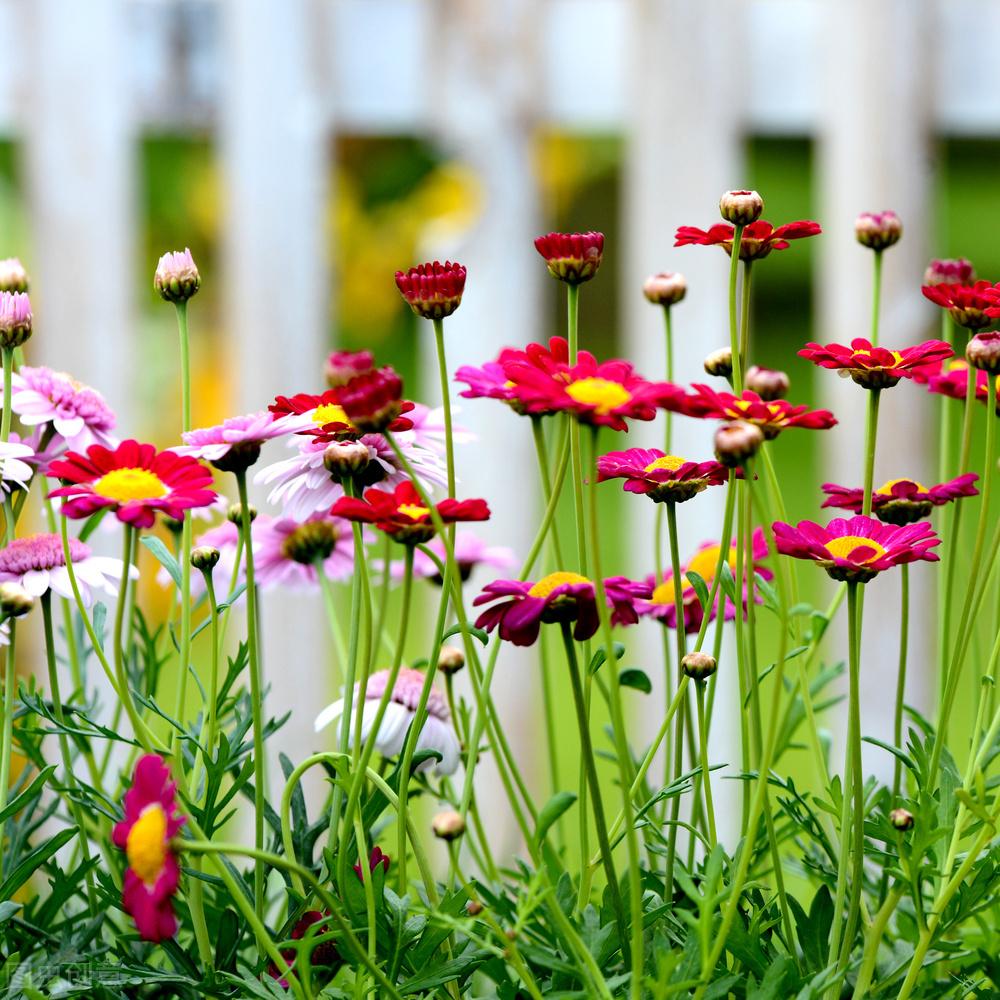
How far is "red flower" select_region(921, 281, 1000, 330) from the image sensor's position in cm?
40

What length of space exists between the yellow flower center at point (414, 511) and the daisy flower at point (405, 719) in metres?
0.08

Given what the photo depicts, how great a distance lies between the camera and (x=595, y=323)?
3.05 meters

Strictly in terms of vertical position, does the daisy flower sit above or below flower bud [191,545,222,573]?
below

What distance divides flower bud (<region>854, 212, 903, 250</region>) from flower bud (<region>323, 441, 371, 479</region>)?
21 cm

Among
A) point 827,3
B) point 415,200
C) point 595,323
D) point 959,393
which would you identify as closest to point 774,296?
point 595,323

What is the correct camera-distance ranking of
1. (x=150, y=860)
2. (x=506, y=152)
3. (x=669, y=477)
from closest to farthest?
(x=150, y=860) → (x=669, y=477) → (x=506, y=152)

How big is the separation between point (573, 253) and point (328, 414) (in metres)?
0.09

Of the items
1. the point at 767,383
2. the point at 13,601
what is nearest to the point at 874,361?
the point at 767,383

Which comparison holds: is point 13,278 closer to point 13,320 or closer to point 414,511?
point 13,320

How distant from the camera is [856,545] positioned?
0.37 meters

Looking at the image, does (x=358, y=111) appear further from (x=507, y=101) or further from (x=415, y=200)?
(x=415, y=200)

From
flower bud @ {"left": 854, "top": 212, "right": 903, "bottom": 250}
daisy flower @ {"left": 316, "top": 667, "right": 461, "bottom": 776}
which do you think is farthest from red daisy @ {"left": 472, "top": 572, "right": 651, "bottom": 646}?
flower bud @ {"left": 854, "top": 212, "right": 903, "bottom": 250}

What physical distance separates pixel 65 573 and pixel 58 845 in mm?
82

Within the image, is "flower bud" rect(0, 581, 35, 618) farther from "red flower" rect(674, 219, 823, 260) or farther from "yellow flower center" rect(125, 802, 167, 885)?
"red flower" rect(674, 219, 823, 260)
